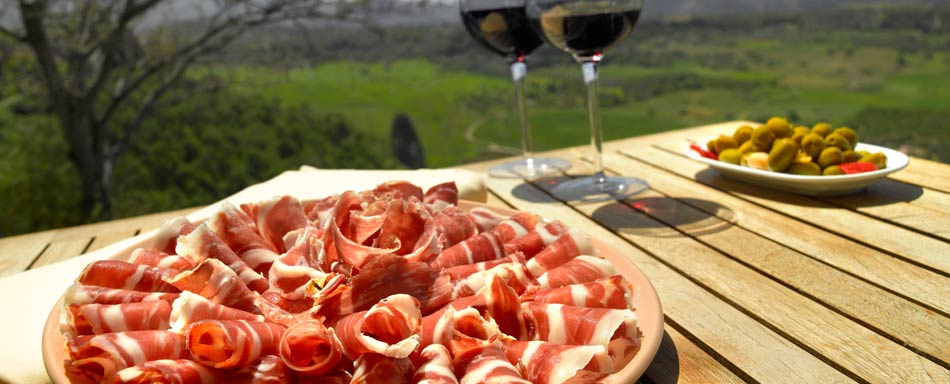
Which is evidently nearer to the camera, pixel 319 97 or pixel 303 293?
pixel 303 293

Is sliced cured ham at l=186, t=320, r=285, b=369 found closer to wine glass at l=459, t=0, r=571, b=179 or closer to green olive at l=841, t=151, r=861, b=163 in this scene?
wine glass at l=459, t=0, r=571, b=179

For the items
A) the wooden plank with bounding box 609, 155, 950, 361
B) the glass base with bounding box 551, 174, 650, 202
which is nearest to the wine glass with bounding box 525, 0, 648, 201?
the glass base with bounding box 551, 174, 650, 202

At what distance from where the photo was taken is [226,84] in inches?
268

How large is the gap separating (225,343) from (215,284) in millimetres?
117

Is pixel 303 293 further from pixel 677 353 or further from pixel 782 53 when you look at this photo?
pixel 782 53

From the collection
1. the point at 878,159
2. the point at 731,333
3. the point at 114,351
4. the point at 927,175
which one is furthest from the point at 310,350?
the point at 927,175

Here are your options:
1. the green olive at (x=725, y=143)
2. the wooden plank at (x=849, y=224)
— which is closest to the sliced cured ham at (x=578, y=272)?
the wooden plank at (x=849, y=224)

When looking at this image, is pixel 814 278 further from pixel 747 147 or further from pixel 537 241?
pixel 747 147

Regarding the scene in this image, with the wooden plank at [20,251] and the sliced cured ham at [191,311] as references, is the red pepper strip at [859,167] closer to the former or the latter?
the sliced cured ham at [191,311]

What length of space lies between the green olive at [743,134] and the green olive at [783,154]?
11cm

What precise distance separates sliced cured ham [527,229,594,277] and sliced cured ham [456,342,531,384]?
22cm

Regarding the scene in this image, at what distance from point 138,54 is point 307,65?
62.5 inches

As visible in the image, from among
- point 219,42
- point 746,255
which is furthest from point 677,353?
point 219,42

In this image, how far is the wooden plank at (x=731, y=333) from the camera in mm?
800
